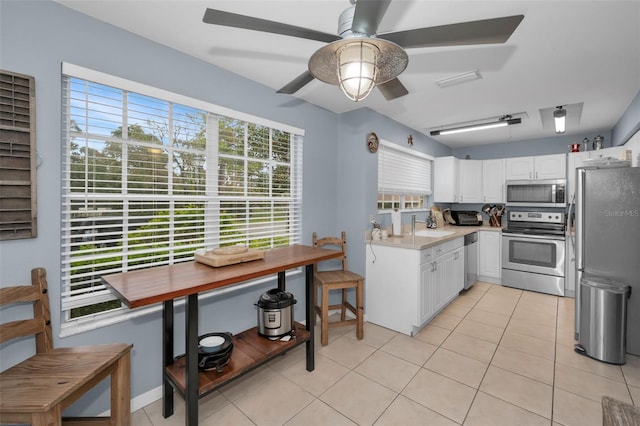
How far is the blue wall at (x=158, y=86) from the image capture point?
157cm

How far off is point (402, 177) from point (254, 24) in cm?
335

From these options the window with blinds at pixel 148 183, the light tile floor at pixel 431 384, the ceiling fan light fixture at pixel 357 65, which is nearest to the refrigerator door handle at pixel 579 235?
the light tile floor at pixel 431 384

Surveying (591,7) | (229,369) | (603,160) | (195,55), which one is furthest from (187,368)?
(603,160)

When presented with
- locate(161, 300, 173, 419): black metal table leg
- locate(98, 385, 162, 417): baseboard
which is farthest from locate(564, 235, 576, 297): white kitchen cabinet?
locate(98, 385, 162, 417): baseboard

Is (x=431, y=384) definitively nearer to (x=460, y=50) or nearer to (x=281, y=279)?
(x=281, y=279)

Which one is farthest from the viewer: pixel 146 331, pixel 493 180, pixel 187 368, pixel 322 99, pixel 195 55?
pixel 493 180

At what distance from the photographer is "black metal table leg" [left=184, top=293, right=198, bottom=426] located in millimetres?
1636

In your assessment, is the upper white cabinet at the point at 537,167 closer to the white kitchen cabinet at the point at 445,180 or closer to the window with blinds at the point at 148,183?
the white kitchen cabinet at the point at 445,180

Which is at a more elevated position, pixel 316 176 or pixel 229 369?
pixel 316 176

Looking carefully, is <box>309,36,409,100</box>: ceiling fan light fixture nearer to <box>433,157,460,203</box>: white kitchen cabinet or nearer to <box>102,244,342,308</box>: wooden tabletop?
<box>102,244,342,308</box>: wooden tabletop

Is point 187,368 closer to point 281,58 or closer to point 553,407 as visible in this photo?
point 281,58

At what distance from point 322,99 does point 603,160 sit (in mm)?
2872

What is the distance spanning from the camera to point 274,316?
88.1 inches

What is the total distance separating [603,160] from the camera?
2.80 meters
